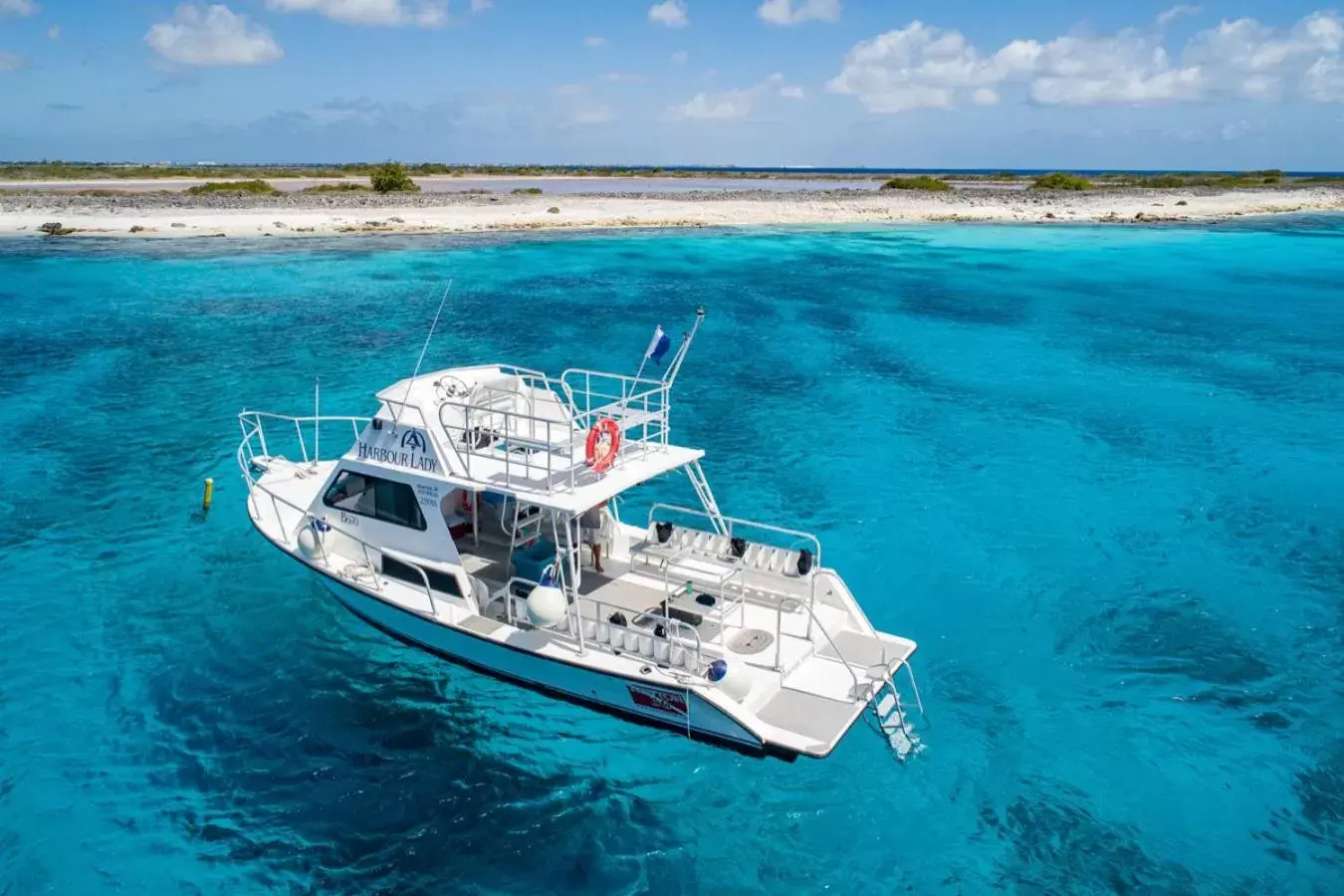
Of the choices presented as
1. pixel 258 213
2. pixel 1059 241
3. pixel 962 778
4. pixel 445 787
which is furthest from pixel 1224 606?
pixel 258 213

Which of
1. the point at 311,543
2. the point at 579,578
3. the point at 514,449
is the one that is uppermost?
the point at 514,449

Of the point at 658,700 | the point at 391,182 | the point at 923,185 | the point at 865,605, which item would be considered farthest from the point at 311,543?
the point at 923,185

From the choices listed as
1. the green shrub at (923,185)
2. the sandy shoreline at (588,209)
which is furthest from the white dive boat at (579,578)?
the green shrub at (923,185)

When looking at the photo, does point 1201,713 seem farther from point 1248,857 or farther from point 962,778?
point 962,778

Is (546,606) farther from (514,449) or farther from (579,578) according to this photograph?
(514,449)

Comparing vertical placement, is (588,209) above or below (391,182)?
below

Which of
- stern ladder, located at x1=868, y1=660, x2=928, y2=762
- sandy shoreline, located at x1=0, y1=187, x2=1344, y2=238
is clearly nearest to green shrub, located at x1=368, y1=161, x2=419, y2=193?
sandy shoreline, located at x1=0, y1=187, x2=1344, y2=238
